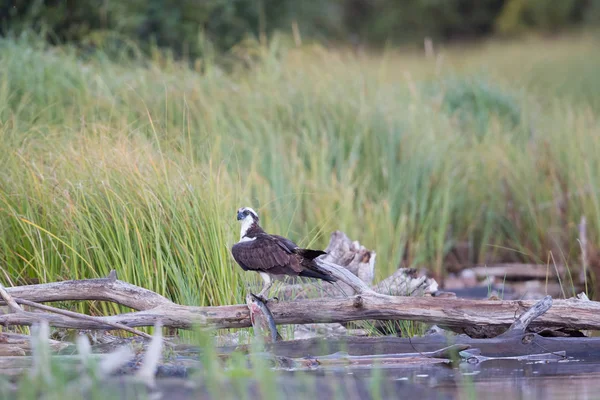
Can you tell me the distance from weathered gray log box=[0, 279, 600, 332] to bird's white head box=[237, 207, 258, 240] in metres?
0.67

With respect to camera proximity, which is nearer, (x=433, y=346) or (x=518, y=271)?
(x=433, y=346)

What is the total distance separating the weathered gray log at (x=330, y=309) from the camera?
451cm

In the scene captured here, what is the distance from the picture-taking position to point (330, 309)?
15.0ft

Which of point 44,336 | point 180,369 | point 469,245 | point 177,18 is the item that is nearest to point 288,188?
point 469,245

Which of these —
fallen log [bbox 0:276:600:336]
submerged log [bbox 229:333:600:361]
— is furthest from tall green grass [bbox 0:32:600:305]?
submerged log [bbox 229:333:600:361]

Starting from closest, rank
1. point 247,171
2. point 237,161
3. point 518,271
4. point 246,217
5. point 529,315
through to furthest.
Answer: point 529,315, point 246,217, point 237,161, point 247,171, point 518,271

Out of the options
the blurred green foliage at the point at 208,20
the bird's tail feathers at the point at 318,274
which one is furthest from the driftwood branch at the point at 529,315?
the blurred green foliage at the point at 208,20

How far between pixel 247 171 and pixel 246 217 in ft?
7.40

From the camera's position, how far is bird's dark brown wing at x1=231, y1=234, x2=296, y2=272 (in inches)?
184

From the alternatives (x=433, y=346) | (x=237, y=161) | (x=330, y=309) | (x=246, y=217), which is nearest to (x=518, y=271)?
(x=237, y=161)

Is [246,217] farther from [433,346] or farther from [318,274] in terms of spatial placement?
[433,346]

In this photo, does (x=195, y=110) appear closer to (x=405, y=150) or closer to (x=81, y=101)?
(x=81, y=101)

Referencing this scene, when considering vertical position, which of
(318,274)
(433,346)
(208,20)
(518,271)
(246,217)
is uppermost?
(208,20)

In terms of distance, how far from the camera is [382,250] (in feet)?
24.1
